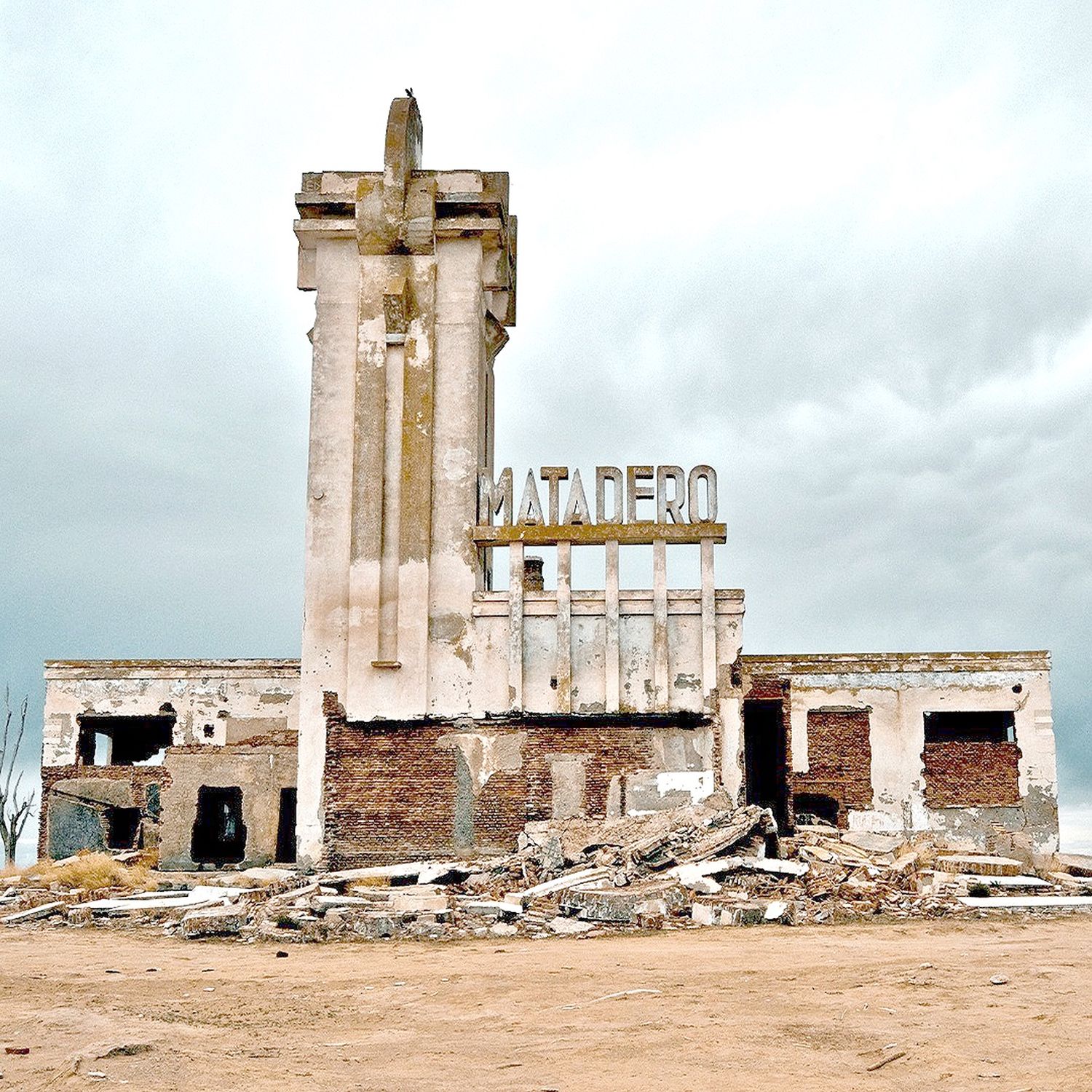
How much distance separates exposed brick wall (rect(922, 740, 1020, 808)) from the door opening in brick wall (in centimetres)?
296

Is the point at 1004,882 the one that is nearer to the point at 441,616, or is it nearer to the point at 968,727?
the point at 441,616

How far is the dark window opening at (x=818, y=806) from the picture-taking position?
2638 centimetres

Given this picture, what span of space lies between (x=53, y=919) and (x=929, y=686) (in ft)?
58.8

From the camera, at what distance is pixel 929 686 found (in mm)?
26469

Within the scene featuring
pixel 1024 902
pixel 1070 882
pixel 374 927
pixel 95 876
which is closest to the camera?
pixel 374 927

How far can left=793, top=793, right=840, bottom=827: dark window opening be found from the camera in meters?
26.4

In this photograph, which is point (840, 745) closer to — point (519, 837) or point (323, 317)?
point (519, 837)

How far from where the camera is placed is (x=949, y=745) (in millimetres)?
26219

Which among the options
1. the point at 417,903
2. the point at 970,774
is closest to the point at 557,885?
the point at 417,903

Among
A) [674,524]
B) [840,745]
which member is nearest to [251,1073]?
[674,524]

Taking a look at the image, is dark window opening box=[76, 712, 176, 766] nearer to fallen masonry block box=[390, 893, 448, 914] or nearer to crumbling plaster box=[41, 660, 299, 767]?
crumbling plaster box=[41, 660, 299, 767]

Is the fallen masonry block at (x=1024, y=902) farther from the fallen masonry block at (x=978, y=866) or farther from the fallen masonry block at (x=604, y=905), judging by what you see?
the fallen masonry block at (x=604, y=905)

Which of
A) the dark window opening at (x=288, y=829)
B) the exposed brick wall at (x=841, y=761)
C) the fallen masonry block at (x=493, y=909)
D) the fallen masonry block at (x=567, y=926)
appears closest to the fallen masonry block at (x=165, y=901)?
the fallen masonry block at (x=493, y=909)

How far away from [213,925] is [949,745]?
17057 millimetres
